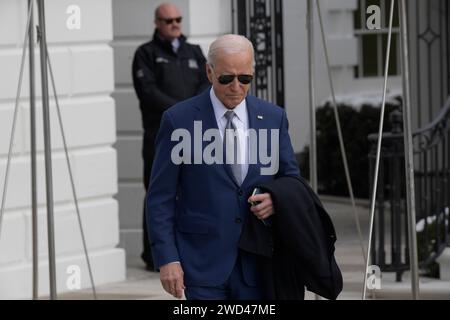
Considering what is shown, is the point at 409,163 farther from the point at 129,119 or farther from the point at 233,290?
the point at 129,119

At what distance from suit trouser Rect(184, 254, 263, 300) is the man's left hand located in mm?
205

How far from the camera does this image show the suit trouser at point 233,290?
6012 millimetres

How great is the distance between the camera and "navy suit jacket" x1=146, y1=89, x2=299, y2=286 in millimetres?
6023

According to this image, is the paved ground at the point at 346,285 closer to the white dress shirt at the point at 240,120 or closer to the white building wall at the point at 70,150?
the white building wall at the point at 70,150

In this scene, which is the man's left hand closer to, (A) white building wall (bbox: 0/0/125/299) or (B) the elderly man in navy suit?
(B) the elderly man in navy suit

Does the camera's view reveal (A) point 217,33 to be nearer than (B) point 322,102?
Yes

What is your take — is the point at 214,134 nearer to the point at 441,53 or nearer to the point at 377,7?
the point at 377,7

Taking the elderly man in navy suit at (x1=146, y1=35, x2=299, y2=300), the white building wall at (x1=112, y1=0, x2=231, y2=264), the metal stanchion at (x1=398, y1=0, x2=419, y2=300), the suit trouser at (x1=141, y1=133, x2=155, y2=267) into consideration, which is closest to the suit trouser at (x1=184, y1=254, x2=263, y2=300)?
the elderly man in navy suit at (x1=146, y1=35, x2=299, y2=300)

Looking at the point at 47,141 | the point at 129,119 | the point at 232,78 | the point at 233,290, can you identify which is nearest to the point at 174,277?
the point at 233,290

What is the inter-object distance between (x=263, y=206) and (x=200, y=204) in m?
0.26

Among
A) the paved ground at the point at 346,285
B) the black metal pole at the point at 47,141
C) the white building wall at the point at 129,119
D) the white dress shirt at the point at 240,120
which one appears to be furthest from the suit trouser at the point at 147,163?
the white dress shirt at the point at 240,120

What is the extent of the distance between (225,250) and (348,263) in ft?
18.0
